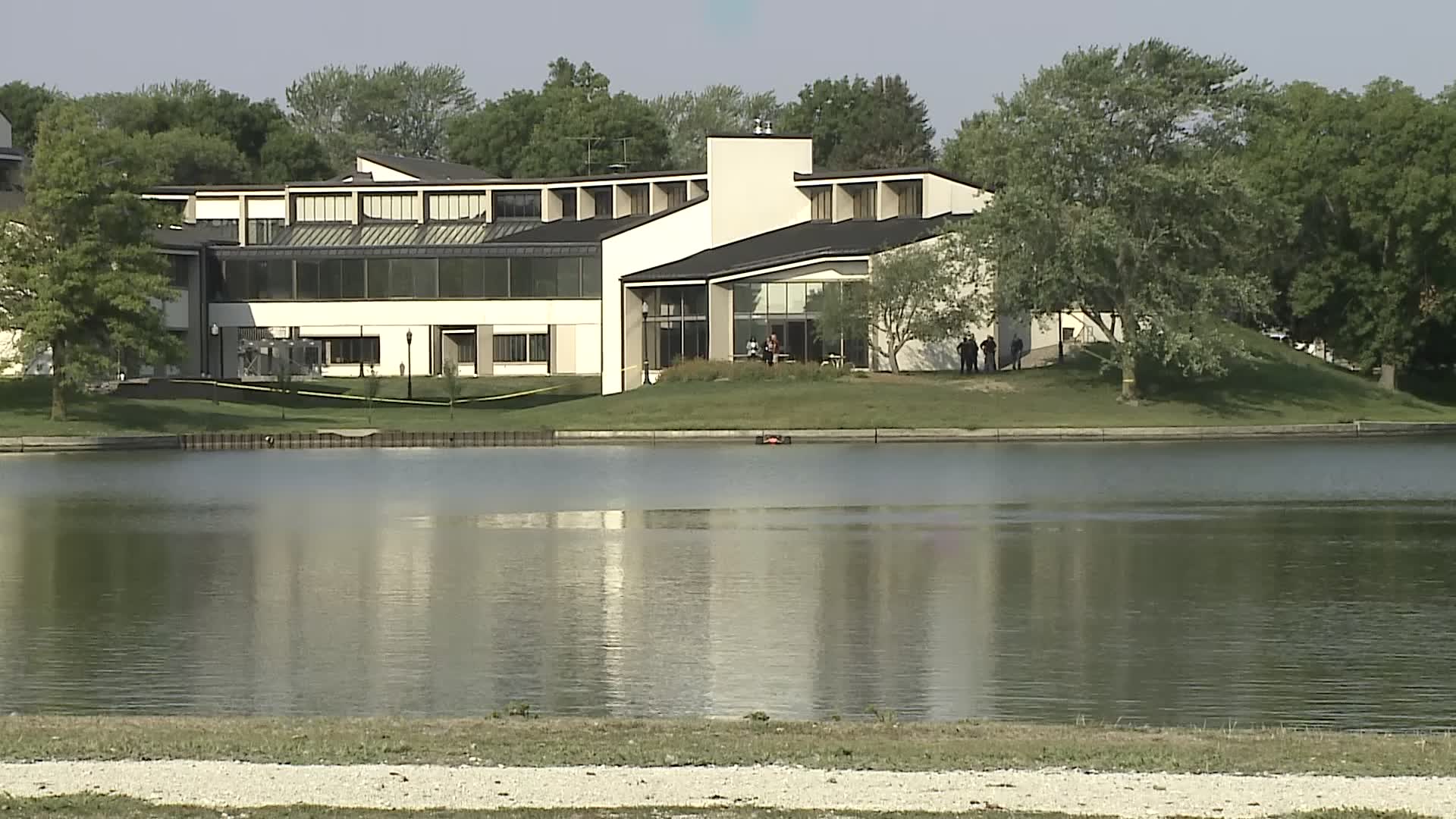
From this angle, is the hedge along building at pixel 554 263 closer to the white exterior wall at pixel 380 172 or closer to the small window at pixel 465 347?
the small window at pixel 465 347

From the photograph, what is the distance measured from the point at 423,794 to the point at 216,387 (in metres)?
71.0

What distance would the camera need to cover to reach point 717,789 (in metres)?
11.6

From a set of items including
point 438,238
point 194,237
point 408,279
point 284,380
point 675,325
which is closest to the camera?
point 284,380

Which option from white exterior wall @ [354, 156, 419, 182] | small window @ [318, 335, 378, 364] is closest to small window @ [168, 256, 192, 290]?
small window @ [318, 335, 378, 364]

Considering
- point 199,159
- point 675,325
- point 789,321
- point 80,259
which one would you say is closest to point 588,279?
point 675,325

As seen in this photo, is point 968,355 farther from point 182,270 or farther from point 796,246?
point 182,270

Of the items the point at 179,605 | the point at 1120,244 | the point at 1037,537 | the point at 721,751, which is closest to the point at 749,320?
the point at 1120,244

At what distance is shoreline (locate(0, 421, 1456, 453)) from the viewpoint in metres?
63.9

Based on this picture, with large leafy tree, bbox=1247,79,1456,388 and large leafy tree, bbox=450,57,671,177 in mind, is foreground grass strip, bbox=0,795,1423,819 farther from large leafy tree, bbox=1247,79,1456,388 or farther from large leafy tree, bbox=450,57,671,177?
large leafy tree, bbox=450,57,671,177

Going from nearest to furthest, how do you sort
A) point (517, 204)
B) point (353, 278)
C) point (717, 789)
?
point (717, 789), point (353, 278), point (517, 204)

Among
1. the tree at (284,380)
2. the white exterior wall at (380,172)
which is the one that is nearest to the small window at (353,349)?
the tree at (284,380)

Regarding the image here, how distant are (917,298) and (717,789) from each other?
6418 centimetres

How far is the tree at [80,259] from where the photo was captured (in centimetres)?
6475

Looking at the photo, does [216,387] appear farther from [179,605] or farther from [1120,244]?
[179,605]
